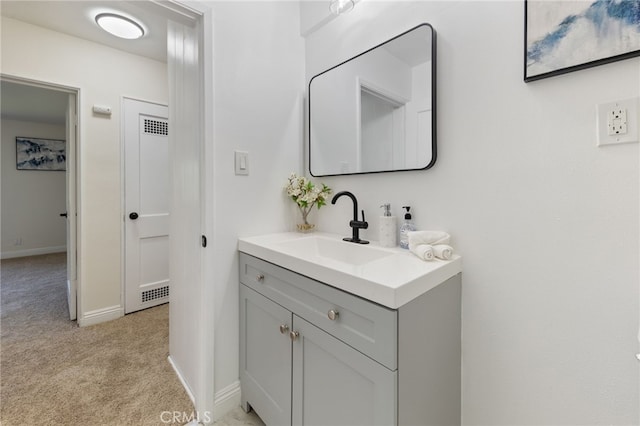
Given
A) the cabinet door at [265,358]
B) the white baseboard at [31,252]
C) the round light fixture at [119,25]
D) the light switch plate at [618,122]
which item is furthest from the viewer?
the white baseboard at [31,252]

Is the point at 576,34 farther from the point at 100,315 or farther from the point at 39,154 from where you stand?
the point at 39,154

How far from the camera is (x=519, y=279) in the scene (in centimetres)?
97

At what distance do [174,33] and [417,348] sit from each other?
2114 millimetres

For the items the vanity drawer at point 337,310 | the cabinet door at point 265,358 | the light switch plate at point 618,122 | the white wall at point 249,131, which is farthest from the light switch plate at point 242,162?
the light switch plate at point 618,122

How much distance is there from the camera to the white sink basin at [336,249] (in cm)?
126

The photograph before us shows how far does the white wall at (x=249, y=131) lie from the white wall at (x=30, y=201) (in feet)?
18.6

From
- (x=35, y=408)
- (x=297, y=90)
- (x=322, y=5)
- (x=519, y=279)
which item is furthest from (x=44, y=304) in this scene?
(x=519, y=279)

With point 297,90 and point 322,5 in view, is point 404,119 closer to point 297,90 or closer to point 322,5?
point 297,90

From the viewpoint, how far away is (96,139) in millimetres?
2385

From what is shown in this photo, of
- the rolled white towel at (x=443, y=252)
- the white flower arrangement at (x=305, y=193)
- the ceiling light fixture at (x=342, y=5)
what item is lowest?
the rolled white towel at (x=443, y=252)

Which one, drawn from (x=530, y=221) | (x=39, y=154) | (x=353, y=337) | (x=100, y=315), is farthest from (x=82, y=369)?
(x=39, y=154)

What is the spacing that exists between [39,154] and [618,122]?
23.5ft

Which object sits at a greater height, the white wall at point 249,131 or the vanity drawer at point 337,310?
the white wall at point 249,131

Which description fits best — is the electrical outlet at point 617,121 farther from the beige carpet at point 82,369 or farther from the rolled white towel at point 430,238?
the beige carpet at point 82,369
